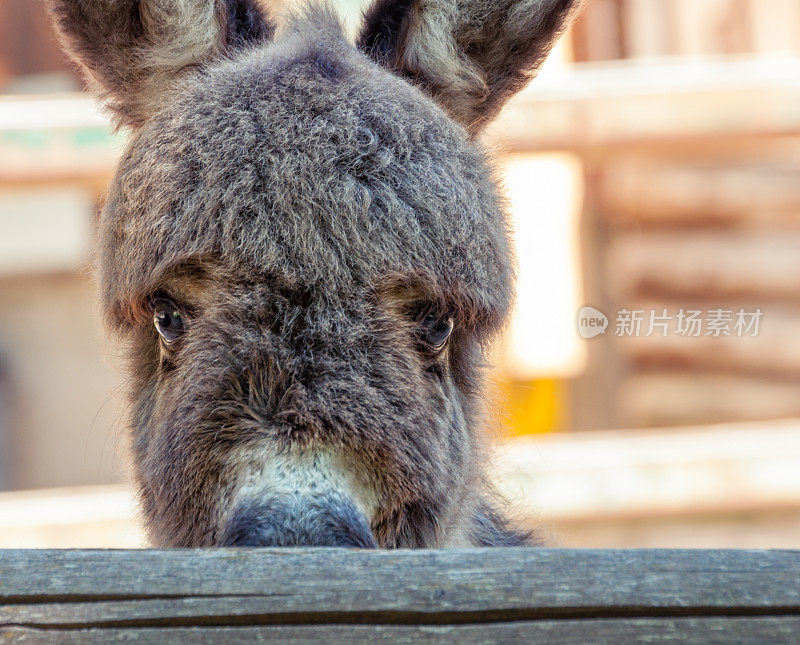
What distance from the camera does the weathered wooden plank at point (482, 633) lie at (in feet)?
3.94

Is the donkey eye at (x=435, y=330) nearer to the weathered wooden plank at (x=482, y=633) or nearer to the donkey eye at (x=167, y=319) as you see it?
the donkey eye at (x=167, y=319)

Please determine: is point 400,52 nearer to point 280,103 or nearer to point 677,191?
point 280,103

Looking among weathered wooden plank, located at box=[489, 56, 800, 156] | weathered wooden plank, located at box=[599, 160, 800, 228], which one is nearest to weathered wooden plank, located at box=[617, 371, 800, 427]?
weathered wooden plank, located at box=[599, 160, 800, 228]

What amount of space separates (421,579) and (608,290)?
616 centimetres

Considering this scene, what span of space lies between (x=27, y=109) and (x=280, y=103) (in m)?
3.57

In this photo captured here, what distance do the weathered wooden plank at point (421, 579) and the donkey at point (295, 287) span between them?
253 mm

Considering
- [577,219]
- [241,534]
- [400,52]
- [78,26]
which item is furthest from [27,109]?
[241,534]

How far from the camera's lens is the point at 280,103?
1.97m

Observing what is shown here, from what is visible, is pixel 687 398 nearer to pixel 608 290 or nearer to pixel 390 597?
pixel 608 290

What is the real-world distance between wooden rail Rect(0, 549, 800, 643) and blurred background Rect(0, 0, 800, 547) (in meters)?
1.32

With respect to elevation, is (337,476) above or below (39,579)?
below

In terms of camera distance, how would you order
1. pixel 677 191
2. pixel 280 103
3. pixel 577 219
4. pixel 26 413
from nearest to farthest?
pixel 280 103
pixel 577 219
pixel 677 191
pixel 26 413

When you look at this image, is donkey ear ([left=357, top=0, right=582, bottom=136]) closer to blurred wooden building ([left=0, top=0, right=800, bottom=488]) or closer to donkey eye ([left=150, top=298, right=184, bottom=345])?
donkey eye ([left=150, top=298, right=184, bottom=345])

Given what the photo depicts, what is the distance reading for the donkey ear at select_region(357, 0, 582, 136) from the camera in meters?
2.41
